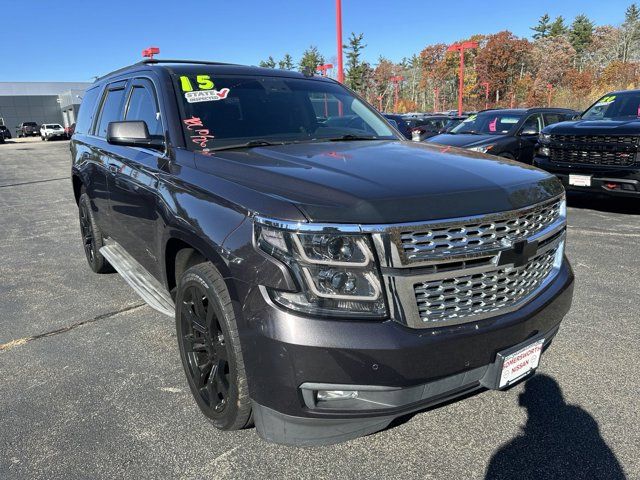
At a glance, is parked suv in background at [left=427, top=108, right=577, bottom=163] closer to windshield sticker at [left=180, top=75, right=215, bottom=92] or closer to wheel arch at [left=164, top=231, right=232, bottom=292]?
windshield sticker at [left=180, top=75, right=215, bottom=92]

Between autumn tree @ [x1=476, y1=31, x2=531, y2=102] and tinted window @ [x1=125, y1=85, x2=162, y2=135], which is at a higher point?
autumn tree @ [x1=476, y1=31, x2=531, y2=102]

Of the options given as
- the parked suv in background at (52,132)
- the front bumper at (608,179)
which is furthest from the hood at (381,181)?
the parked suv in background at (52,132)

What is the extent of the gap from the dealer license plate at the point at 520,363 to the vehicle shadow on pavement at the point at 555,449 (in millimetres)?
402

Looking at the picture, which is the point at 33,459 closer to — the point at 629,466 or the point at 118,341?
the point at 118,341

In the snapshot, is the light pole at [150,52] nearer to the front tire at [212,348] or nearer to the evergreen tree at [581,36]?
the front tire at [212,348]

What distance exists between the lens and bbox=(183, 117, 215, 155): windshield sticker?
9.74 feet

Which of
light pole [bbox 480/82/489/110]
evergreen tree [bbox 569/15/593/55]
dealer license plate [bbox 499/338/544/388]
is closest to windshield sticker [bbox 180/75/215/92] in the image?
dealer license plate [bbox 499/338/544/388]

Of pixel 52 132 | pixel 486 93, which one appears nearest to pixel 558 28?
pixel 486 93

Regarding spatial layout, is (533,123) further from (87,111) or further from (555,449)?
(555,449)

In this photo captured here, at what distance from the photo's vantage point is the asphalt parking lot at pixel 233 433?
2.31 meters

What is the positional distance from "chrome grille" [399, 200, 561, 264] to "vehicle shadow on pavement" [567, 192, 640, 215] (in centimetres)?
650

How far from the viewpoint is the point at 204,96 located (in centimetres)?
321

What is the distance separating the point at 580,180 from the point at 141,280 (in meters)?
6.45

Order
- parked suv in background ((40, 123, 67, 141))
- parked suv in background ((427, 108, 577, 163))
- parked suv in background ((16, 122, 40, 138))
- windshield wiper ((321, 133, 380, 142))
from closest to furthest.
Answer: windshield wiper ((321, 133, 380, 142)) < parked suv in background ((427, 108, 577, 163)) < parked suv in background ((40, 123, 67, 141)) < parked suv in background ((16, 122, 40, 138))
